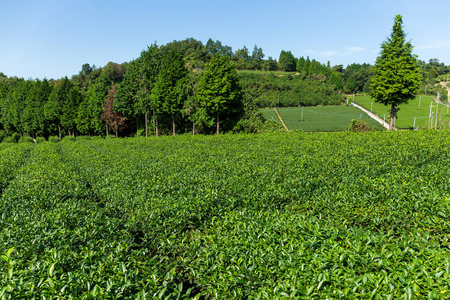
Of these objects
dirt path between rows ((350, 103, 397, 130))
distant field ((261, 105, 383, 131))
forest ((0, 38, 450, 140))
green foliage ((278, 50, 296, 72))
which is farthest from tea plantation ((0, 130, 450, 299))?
green foliage ((278, 50, 296, 72))

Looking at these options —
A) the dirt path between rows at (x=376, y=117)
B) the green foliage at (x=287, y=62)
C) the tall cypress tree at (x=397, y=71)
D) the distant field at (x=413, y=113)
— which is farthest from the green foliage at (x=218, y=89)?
the green foliage at (x=287, y=62)

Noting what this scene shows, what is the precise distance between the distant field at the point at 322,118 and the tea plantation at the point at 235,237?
1964 inches

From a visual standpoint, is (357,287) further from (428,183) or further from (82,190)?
(82,190)

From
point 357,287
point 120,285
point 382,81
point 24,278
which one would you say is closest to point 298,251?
point 357,287

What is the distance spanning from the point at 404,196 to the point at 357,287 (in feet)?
13.0

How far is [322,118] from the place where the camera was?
66688 millimetres

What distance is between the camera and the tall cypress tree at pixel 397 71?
29156 millimetres

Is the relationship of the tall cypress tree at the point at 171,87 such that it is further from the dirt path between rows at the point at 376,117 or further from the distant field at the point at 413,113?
the distant field at the point at 413,113

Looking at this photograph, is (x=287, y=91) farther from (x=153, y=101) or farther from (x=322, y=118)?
(x=153, y=101)

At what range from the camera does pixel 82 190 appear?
28.0ft

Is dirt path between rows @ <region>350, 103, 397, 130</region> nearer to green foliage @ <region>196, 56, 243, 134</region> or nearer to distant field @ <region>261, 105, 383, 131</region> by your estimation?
distant field @ <region>261, 105, 383, 131</region>

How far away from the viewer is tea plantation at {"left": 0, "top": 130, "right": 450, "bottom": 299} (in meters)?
3.27

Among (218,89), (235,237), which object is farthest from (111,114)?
→ (235,237)

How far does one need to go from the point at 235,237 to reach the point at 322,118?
6683 centimetres
